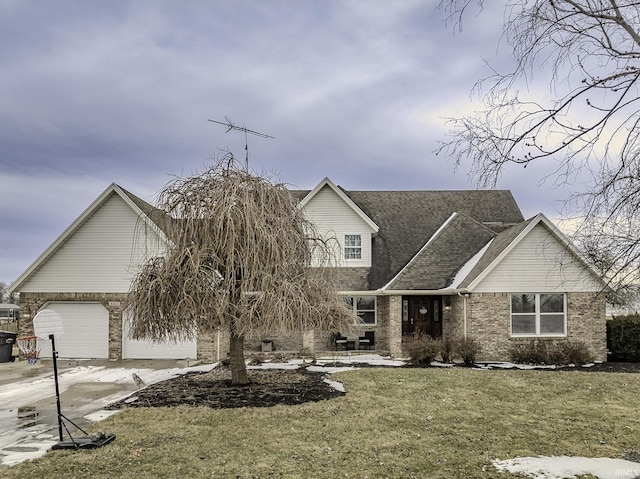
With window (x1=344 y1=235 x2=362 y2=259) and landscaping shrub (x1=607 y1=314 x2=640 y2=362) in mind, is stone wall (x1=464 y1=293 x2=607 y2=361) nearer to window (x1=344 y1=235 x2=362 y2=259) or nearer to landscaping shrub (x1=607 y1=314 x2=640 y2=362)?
landscaping shrub (x1=607 y1=314 x2=640 y2=362)

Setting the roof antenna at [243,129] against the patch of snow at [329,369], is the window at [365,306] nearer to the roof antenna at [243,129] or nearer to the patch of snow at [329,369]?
the patch of snow at [329,369]

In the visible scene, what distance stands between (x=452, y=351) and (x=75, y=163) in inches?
651

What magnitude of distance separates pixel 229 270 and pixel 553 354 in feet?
38.3

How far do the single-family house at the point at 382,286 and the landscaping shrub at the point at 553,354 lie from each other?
0.41 meters

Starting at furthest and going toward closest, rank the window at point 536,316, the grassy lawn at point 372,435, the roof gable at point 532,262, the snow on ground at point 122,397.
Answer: the window at point 536,316, the roof gable at point 532,262, the grassy lawn at point 372,435, the snow on ground at point 122,397

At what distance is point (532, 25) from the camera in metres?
4.62

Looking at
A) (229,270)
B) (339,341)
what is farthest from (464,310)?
(229,270)

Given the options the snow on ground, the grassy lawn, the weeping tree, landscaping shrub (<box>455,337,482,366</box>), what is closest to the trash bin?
the snow on ground

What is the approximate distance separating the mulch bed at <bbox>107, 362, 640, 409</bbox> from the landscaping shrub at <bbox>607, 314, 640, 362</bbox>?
11.5m

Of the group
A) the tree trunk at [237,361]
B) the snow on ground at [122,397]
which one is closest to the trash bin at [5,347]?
the snow on ground at [122,397]

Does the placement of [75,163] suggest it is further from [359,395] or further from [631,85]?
[631,85]

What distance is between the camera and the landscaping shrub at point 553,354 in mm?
15484

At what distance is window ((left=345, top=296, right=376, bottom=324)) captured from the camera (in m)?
18.7

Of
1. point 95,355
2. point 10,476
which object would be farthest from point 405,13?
point 95,355
